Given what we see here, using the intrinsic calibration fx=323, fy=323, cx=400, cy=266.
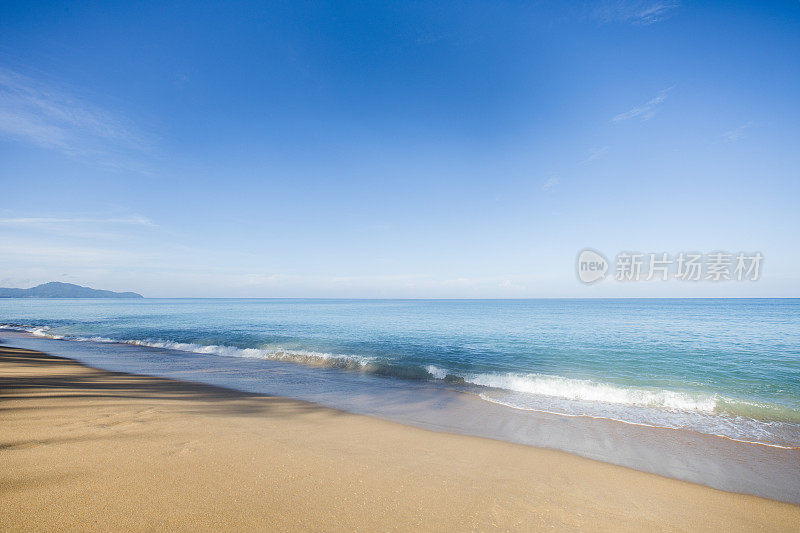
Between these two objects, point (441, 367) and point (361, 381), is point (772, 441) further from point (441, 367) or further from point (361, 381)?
point (361, 381)

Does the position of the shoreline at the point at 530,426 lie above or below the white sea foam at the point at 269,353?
above

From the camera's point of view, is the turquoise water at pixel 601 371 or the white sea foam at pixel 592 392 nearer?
the turquoise water at pixel 601 371

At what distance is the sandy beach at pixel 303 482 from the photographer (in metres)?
3.80

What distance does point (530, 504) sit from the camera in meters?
4.49

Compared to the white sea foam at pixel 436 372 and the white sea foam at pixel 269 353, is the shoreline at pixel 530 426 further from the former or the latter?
the white sea foam at pixel 269 353

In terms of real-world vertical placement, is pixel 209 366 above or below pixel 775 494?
below

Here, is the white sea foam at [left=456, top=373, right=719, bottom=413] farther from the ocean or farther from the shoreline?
the shoreline

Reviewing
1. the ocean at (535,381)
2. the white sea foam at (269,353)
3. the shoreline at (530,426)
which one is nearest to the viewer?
the shoreline at (530,426)

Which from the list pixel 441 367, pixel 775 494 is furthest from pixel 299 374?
A: pixel 775 494

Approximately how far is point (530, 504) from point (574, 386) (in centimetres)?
875

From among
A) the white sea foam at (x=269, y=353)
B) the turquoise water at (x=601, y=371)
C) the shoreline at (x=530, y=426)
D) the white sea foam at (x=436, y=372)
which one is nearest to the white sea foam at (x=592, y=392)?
the turquoise water at (x=601, y=371)

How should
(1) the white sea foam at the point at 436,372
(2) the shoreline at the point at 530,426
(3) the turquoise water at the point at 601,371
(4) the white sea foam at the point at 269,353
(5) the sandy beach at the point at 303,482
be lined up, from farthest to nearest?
(4) the white sea foam at the point at 269,353
(1) the white sea foam at the point at 436,372
(3) the turquoise water at the point at 601,371
(2) the shoreline at the point at 530,426
(5) the sandy beach at the point at 303,482

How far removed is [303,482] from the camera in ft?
15.3

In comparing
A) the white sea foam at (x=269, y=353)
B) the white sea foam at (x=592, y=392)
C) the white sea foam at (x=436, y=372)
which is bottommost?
the white sea foam at (x=269, y=353)
